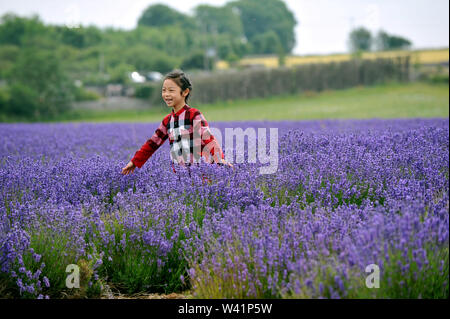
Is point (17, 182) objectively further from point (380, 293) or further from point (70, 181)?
point (380, 293)

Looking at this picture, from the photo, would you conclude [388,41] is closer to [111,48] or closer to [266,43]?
[266,43]

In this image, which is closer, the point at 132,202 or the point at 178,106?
the point at 132,202

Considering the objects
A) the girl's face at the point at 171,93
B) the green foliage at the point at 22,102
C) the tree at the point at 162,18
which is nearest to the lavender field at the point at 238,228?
the girl's face at the point at 171,93

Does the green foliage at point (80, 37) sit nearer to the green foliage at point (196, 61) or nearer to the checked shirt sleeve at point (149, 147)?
Result: the green foliage at point (196, 61)

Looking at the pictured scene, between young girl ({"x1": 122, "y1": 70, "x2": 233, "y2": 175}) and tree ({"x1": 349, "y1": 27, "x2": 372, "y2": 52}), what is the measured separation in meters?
55.7

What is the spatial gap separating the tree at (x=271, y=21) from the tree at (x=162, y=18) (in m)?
10.3

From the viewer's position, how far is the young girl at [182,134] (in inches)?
144

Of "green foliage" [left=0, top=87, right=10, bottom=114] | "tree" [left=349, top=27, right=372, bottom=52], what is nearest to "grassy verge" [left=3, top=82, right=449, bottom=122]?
"green foliage" [left=0, top=87, right=10, bottom=114]

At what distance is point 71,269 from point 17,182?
136 cm

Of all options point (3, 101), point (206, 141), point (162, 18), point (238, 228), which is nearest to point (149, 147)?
Result: point (206, 141)

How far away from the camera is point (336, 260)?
6.93 feet

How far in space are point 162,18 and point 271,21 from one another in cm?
2063
